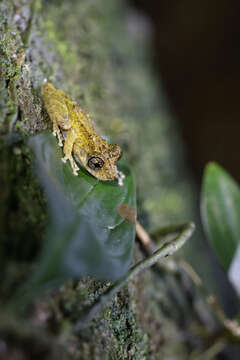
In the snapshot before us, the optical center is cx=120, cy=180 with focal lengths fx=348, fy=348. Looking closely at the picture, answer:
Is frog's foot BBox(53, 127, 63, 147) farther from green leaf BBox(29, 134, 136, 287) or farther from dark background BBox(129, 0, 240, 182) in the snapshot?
dark background BBox(129, 0, 240, 182)

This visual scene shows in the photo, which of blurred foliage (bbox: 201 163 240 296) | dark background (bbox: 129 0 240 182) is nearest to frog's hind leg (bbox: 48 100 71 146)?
blurred foliage (bbox: 201 163 240 296)

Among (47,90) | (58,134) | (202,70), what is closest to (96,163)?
A: (58,134)

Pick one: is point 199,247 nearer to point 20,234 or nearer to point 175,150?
point 175,150

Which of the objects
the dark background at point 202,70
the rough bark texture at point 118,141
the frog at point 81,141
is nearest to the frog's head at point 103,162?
the frog at point 81,141

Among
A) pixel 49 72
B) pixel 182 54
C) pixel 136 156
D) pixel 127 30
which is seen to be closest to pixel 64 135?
pixel 49 72

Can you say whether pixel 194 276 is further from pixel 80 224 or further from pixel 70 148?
pixel 80 224

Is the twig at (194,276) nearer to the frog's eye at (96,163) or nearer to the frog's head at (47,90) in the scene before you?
the frog's eye at (96,163)

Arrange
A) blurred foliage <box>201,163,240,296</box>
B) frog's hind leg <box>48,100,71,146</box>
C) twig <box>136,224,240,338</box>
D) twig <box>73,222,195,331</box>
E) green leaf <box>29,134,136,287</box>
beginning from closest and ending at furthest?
green leaf <box>29,134,136,287</box>, twig <box>73,222,195,331</box>, frog's hind leg <box>48,100,71,146</box>, twig <box>136,224,240,338</box>, blurred foliage <box>201,163,240,296</box>
